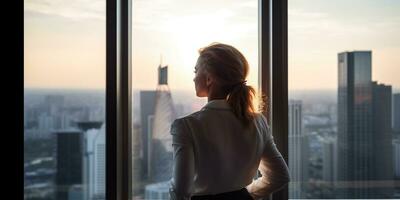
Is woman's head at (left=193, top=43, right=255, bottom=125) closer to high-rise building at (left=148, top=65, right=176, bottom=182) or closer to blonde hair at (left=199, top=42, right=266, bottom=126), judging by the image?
blonde hair at (left=199, top=42, right=266, bottom=126)

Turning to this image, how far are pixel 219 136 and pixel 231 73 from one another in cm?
21

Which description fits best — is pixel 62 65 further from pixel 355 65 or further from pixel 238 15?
pixel 355 65

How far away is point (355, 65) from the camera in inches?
76.9

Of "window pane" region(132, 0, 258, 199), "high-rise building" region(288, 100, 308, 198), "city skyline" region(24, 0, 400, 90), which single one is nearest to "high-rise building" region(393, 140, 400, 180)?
"city skyline" region(24, 0, 400, 90)

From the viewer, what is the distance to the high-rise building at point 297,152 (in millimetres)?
1966

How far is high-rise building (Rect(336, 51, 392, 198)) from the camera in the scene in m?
1.96

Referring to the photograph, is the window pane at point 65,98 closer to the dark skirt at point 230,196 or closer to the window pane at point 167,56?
the window pane at point 167,56

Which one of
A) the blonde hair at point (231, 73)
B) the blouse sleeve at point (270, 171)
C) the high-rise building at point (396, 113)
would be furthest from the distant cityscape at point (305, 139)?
the blonde hair at point (231, 73)

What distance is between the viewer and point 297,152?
1.98 m

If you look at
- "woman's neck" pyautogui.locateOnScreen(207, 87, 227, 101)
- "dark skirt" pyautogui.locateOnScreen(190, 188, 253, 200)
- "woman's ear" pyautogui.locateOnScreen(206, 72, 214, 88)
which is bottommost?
"dark skirt" pyautogui.locateOnScreen(190, 188, 253, 200)

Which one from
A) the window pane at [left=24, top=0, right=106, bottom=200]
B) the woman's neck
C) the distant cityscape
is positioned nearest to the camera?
the woman's neck

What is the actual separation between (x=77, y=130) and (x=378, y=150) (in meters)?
1.40
